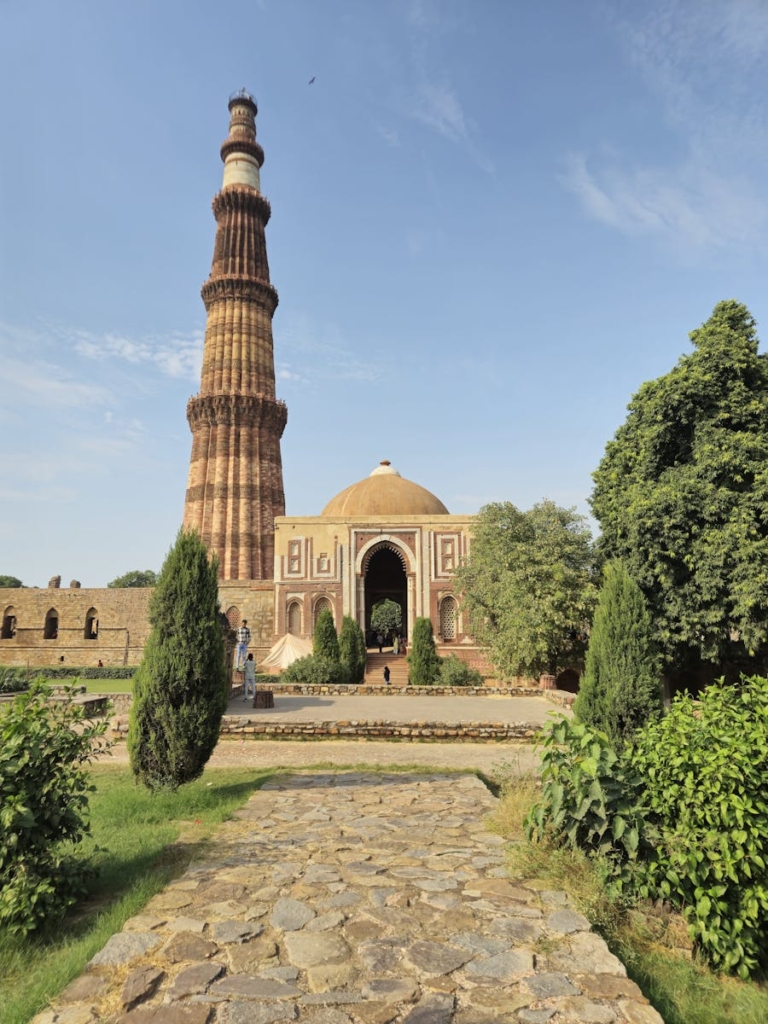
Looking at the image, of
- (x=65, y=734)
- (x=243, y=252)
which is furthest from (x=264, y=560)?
(x=65, y=734)

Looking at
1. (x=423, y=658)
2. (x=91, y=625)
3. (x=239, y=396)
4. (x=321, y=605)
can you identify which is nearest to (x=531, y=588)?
(x=423, y=658)

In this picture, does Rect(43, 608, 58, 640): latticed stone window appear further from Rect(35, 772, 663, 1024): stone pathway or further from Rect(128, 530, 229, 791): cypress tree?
Rect(35, 772, 663, 1024): stone pathway

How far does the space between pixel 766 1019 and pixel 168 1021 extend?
2481 millimetres

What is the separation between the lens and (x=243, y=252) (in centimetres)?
3114

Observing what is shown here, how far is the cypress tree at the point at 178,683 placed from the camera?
230 inches

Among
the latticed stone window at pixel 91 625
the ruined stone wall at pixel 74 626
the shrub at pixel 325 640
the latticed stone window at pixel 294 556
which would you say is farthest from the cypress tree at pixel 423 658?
the latticed stone window at pixel 91 625

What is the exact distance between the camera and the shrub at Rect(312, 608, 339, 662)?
62.8ft

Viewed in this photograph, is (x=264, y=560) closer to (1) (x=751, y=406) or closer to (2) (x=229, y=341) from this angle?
(2) (x=229, y=341)

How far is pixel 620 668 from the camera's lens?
6.71 metres

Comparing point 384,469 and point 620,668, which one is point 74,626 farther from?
point 620,668

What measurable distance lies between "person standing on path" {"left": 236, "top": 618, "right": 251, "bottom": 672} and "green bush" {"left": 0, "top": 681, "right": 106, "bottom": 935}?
37.5ft

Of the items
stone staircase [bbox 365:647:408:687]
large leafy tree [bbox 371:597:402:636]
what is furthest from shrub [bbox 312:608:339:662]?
large leafy tree [bbox 371:597:402:636]

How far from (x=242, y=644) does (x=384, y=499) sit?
41.9ft

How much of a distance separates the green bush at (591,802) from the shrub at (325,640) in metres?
15.5
